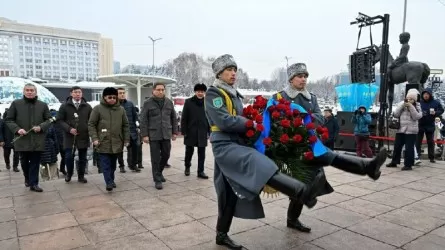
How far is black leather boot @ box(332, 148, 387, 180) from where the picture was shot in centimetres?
310

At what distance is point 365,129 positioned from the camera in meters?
8.80

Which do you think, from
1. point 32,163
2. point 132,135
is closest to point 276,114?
point 32,163

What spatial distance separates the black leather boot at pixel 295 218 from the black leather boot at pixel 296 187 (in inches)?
42.9

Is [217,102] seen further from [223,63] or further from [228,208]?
[228,208]

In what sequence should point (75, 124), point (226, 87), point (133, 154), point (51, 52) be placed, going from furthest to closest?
point (51, 52)
point (133, 154)
point (75, 124)
point (226, 87)

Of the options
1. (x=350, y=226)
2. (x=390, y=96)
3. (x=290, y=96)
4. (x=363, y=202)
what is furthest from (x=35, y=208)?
(x=390, y=96)

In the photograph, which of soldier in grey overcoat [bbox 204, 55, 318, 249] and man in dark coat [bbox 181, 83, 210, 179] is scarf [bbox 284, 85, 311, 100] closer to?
soldier in grey overcoat [bbox 204, 55, 318, 249]

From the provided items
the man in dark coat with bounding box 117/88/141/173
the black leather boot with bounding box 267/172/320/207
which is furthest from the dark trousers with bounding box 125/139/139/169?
the black leather boot with bounding box 267/172/320/207

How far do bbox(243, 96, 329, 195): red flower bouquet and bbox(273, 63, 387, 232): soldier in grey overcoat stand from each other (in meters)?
0.16

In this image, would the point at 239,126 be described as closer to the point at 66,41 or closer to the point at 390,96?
the point at 390,96

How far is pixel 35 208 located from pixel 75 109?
2.08 m

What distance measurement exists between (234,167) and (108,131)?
335 cm

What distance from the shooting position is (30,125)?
18.2ft

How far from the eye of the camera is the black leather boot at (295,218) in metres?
3.77
